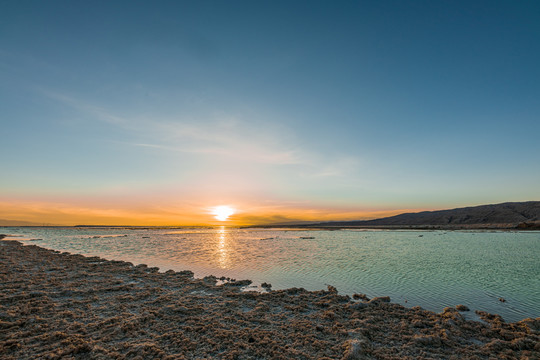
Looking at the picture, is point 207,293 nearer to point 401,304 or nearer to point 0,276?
point 401,304

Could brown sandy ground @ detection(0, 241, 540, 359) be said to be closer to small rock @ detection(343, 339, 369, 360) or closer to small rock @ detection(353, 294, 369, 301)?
small rock @ detection(343, 339, 369, 360)

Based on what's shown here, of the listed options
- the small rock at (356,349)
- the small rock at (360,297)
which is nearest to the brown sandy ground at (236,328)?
the small rock at (356,349)

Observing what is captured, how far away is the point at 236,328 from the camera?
927 centimetres

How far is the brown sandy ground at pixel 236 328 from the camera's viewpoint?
750 centimetres

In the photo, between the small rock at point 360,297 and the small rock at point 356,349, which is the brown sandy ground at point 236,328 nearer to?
the small rock at point 356,349

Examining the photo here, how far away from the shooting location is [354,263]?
79.6 ft

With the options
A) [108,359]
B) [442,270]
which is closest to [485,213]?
[442,270]

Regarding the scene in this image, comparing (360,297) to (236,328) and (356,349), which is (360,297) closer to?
(356,349)

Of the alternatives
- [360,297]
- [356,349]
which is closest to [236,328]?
[356,349]

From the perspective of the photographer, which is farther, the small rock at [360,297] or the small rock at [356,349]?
the small rock at [360,297]

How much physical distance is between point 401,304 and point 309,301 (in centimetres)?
436

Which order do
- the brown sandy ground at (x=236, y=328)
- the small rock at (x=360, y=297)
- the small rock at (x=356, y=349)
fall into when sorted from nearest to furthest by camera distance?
1. the small rock at (x=356, y=349)
2. the brown sandy ground at (x=236, y=328)
3. the small rock at (x=360, y=297)

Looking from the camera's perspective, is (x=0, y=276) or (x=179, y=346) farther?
(x=0, y=276)

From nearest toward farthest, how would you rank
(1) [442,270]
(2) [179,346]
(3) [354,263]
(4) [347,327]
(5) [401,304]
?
(2) [179,346] → (4) [347,327] → (5) [401,304] → (1) [442,270] → (3) [354,263]
